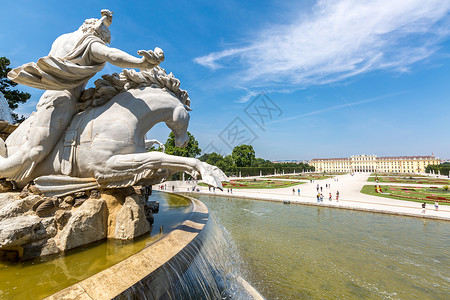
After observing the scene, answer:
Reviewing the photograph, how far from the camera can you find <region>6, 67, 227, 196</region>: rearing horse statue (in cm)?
310

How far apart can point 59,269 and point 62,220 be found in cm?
73

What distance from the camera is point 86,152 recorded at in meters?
3.15

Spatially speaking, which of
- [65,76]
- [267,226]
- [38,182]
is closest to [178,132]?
[65,76]

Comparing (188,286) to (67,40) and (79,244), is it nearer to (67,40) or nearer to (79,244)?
(79,244)

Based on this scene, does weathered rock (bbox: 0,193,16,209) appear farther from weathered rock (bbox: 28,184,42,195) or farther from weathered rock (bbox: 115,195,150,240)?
weathered rock (bbox: 115,195,150,240)

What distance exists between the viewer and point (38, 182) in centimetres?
304

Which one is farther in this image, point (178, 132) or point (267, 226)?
point (267, 226)

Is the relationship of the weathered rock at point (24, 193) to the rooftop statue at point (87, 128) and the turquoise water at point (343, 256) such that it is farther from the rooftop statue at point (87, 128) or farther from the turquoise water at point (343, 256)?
the turquoise water at point (343, 256)

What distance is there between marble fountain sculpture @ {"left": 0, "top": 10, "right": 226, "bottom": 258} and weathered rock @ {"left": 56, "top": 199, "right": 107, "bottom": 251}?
0.4 inches

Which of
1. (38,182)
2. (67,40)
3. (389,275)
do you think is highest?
(67,40)

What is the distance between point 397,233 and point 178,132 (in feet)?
32.8

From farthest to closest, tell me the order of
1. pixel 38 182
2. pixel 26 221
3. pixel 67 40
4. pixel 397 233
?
1. pixel 397 233
2. pixel 67 40
3. pixel 38 182
4. pixel 26 221

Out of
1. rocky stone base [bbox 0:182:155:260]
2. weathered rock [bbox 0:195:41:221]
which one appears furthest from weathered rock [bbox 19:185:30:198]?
weathered rock [bbox 0:195:41:221]

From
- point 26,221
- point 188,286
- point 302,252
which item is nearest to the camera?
point 26,221
